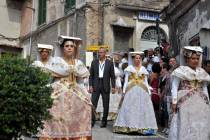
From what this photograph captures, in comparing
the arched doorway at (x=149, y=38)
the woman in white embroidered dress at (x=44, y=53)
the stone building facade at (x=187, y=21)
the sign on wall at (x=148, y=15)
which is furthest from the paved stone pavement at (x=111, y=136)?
the sign on wall at (x=148, y=15)

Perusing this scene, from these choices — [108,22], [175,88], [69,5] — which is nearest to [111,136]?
[175,88]

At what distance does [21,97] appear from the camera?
6434 mm

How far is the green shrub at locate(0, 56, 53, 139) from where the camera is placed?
6.41 m

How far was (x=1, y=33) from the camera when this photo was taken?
3172 cm

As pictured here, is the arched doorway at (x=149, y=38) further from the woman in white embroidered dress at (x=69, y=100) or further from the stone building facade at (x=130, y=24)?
the woman in white embroidered dress at (x=69, y=100)

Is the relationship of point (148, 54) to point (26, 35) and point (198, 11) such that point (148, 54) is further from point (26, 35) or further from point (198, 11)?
point (26, 35)

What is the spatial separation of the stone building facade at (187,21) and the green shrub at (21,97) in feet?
23.5

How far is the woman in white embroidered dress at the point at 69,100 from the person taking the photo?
9.03m

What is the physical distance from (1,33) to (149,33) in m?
10.5

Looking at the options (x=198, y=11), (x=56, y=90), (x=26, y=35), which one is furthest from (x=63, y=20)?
(x=56, y=90)

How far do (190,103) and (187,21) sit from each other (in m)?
8.79

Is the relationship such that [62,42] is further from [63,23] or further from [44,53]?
[63,23]

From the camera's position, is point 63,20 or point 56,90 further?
point 63,20

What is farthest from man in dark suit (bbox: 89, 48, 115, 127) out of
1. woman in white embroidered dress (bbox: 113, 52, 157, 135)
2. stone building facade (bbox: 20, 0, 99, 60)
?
stone building facade (bbox: 20, 0, 99, 60)
